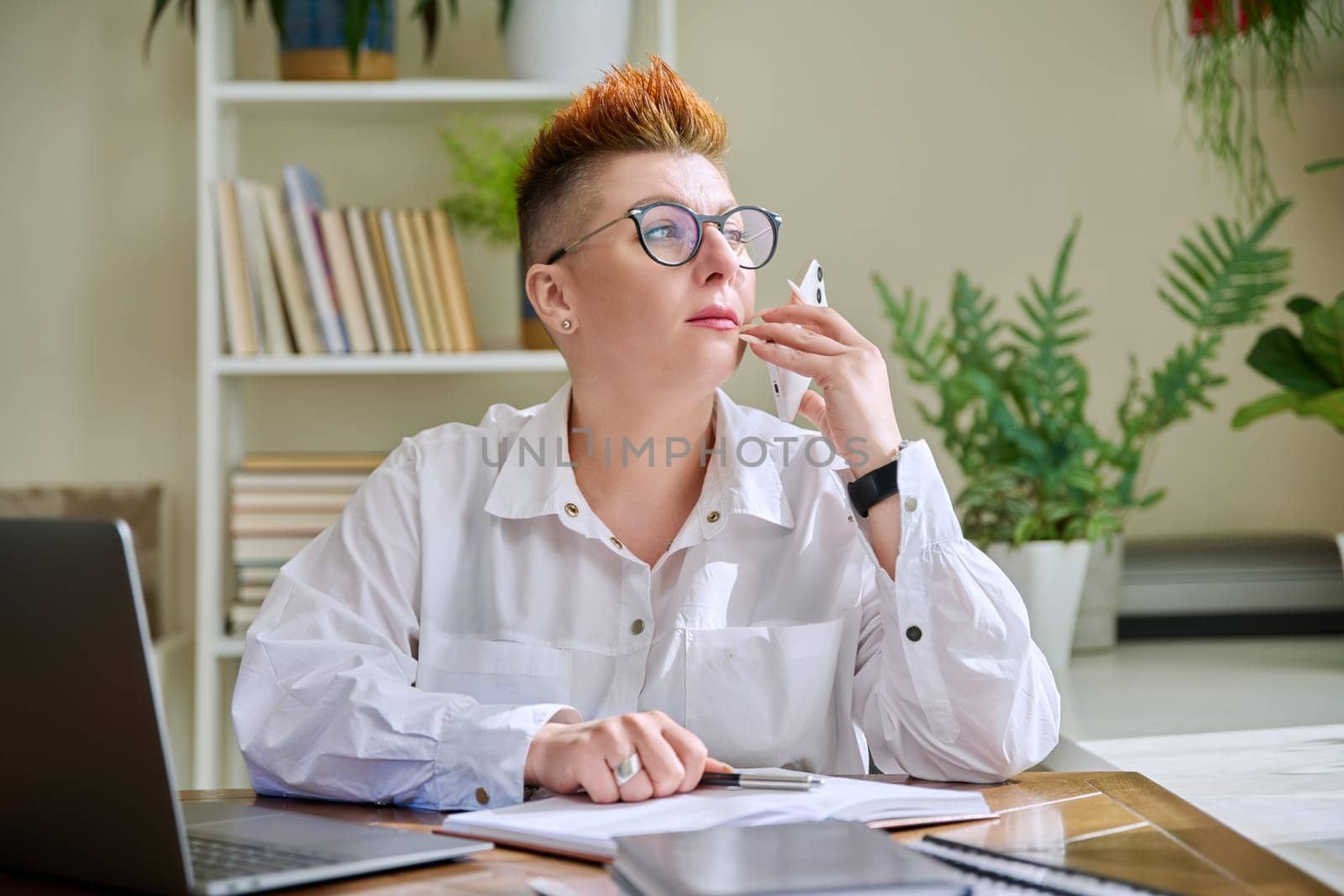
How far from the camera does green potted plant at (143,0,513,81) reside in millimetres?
2084

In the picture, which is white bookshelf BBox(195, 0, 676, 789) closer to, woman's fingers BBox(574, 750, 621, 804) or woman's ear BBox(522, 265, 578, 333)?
woman's ear BBox(522, 265, 578, 333)

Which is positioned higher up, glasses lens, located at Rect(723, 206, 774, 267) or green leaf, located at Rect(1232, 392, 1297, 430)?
glasses lens, located at Rect(723, 206, 774, 267)

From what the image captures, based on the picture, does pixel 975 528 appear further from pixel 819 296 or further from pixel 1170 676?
pixel 819 296

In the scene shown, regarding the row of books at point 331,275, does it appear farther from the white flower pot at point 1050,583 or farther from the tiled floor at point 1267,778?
the tiled floor at point 1267,778

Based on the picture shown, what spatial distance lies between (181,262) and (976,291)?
1.41 m

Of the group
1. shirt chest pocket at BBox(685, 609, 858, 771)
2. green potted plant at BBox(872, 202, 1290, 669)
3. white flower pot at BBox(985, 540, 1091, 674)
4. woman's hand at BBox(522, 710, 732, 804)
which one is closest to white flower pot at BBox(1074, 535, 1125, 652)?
green potted plant at BBox(872, 202, 1290, 669)

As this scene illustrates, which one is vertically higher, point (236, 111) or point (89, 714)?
point (236, 111)

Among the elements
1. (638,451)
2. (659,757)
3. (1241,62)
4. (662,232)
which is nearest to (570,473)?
(638,451)

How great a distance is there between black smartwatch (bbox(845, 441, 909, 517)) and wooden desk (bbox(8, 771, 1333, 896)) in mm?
312

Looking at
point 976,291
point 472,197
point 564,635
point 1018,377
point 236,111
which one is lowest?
point 564,635

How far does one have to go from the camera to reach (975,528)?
2.01 metres

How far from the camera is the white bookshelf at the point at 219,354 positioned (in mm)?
2082

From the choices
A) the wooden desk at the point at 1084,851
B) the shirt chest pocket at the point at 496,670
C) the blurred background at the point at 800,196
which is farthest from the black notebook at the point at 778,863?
the blurred background at the point at 800,196

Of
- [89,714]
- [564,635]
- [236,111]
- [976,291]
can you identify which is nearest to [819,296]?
[564,635]
